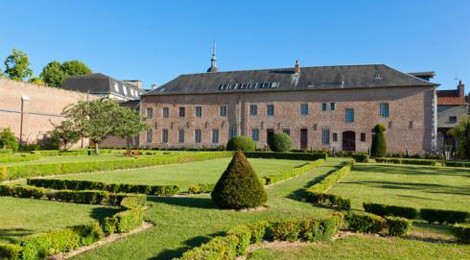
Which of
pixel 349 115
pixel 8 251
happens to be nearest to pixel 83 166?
pixel 8 251

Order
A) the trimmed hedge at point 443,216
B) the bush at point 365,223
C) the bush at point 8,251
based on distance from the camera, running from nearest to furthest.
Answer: the bush at point 8,251 → the bush at point 365,223 → the trimmed hedge at point 443,216

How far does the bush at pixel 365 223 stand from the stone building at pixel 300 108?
28.9 metres

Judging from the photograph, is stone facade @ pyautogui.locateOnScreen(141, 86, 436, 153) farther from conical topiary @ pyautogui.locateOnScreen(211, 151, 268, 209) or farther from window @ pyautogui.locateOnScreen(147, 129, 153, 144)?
conical topiary @ pyautogui.locateOnScreen(211, 151, 268, 209)

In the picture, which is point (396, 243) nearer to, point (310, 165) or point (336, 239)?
point (336, 239)

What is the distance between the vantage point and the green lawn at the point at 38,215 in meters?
7.37

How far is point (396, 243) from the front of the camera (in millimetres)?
6969

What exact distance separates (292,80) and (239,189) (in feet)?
102

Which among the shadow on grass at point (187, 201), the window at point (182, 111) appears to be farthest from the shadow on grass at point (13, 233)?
the window at point (182, 111)

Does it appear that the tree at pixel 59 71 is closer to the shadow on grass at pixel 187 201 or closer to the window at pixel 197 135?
the window at pixel 197 135

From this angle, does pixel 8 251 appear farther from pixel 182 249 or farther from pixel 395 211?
pixel 395 211

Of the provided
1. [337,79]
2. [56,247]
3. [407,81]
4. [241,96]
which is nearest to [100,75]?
[241,96]

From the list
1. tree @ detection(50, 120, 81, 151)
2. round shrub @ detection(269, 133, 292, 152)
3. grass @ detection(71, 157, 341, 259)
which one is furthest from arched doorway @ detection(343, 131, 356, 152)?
grass @ detection(71, 157, 341, 259)

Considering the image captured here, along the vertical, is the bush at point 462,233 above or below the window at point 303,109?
below

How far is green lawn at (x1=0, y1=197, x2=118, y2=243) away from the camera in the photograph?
A: 7367 millimetres
